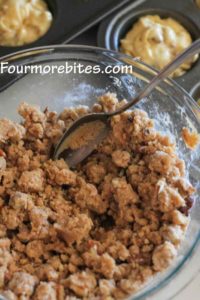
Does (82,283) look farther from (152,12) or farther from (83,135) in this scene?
(152,12)

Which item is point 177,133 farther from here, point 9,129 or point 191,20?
point 191,20

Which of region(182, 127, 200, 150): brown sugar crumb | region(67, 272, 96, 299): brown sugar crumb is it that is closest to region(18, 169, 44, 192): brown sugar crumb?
region(67, 272, 96, 299): brown sugar crumb

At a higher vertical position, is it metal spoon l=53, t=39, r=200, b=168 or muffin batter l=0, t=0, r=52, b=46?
muffin batter l=0, t=0, r=52, b=46

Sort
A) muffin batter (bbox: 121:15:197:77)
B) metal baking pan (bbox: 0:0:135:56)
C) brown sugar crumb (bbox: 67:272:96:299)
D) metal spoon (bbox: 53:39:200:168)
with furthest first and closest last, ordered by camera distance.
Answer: muffin batter (bbox: 121:15:197:77), metal baking pan (bbox: 0:0:135:56), metal spoon (bbox: 53:39:200:168), brown sugar crumb (bbox: 67:272:96:299)

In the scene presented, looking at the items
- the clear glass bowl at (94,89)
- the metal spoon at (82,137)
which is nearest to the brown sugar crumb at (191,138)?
the clear glass bowl at (94,89)

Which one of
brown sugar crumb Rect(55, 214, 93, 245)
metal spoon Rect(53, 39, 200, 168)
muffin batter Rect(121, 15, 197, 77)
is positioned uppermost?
muffin batter Rect(121, 15, 197, 77)

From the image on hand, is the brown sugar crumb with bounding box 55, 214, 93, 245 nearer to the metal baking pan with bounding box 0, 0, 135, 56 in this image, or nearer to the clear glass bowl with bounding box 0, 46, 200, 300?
the clear glass bowl with bounding box 0, 46, 200, 300

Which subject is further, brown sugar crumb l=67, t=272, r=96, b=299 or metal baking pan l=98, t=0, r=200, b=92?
metal baking pan l=98, t=0, r=200, b=92
